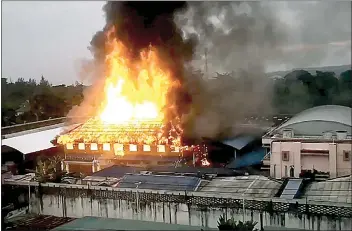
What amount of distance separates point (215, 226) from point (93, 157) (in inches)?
30.8

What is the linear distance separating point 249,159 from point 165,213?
1.71 ft

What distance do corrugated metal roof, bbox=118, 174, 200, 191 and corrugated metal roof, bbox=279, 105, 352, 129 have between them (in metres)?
0.57

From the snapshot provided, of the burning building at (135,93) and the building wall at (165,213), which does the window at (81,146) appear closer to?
the burning building at (135,93)

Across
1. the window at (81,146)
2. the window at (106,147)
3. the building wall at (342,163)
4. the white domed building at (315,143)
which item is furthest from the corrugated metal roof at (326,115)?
the window at (81,146)

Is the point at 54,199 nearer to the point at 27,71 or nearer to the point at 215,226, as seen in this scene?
the point at 27,71

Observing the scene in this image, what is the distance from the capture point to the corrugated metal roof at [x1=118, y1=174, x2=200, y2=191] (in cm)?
305

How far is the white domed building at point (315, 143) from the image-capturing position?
2729mm

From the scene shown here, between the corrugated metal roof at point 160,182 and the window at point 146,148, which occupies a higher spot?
the window at point 146,148

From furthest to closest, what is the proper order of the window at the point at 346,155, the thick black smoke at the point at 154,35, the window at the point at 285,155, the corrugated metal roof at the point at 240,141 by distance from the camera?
1. the thick black smoke at the point at 154,35
2. the corrugated metal roof at the point at 240,141
3. the window at the point at 285,155
4. the window at the point at 346,155

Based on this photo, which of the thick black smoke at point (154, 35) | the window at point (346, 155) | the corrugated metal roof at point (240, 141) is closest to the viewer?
the window at point (346, 155)

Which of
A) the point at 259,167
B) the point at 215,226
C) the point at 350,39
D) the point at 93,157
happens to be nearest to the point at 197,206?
the point at 215,226

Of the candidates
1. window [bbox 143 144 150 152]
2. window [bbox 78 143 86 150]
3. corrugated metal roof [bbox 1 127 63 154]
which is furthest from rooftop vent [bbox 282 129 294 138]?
corrugated metal roof [bbox 1 127 63 154]

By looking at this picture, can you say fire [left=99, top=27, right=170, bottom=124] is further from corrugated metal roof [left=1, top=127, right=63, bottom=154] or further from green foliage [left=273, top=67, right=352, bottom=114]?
green foliage [left=273, top=67, right=352, bottom=114]

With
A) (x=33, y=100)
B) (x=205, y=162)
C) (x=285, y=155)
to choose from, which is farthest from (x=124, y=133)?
(x=285, y=155)
